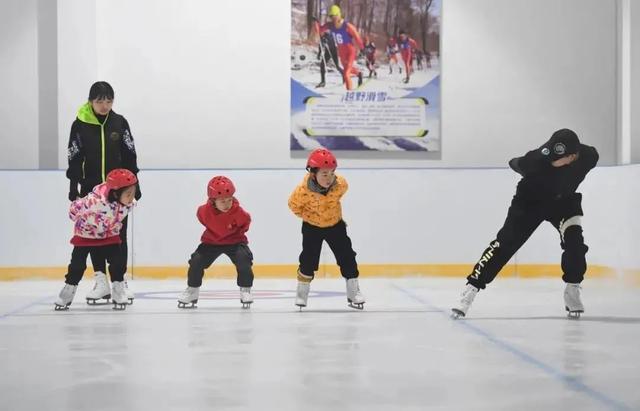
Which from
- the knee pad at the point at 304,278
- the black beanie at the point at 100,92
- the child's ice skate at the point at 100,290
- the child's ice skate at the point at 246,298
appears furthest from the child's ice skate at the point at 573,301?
the black beanie at the point at 100,92

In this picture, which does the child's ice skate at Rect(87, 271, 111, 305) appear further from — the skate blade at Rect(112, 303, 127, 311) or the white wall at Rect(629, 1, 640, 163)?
the white wall at Rect(629, 1, 640, 163)

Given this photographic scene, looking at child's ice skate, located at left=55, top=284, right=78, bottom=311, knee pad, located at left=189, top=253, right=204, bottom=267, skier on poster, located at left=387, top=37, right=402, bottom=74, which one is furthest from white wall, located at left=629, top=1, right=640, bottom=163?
child's ice skate, located at left=55, top=284, right=78, bottom=311

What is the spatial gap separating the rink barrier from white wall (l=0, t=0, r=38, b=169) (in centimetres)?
161

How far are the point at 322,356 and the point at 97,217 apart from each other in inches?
94.0

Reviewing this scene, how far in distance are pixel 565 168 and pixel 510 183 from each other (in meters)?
4.34

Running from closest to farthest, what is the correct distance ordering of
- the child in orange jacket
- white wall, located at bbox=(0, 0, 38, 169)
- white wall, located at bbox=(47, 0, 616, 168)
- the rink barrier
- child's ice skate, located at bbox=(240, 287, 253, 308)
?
the child in orange jacket → child's ice skate, located at bbox=(240, 287, 253, 308) → the rink barrier → white wall, located at bbox=(0, 0, 38, 169) → white wall, located at bbox=(47, 0, 616, 168)

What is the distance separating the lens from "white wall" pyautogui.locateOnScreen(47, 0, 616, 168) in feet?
34.6

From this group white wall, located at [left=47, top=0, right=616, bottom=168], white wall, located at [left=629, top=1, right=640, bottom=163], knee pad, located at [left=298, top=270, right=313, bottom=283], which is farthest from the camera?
white wall, located at [left=47, top=0, right=616, bottom=168]

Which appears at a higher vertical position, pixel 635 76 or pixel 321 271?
pixel 635 76

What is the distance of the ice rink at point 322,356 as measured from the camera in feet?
9.64

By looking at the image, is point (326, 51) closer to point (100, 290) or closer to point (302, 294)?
point (100, 290)

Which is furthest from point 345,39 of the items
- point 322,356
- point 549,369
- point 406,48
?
point 549,369

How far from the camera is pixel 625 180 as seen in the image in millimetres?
8328

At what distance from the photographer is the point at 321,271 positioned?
9.21m
